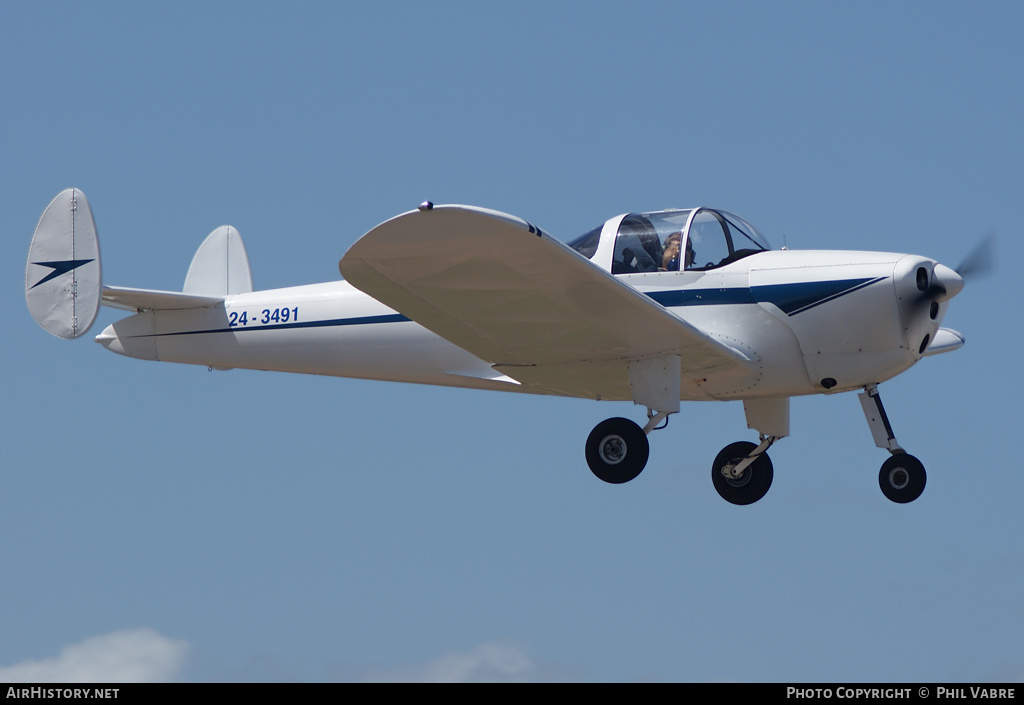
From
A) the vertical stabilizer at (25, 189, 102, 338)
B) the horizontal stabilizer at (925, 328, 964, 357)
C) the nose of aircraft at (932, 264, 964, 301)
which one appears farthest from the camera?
the horizontal stabilizer at (925, 328, 964, 357)

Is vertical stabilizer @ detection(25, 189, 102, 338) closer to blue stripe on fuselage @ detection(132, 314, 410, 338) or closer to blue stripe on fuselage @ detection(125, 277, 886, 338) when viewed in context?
blue stripe on fuselage @ detection(132, 314, 410, 338)

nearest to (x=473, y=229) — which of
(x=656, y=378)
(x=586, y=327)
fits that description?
(x=586, y=327)

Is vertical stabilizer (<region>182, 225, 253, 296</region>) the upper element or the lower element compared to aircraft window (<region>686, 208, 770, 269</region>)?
upper

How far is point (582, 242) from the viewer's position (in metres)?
12.7

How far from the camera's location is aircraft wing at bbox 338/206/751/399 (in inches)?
382

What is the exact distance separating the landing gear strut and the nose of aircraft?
1.10 metres

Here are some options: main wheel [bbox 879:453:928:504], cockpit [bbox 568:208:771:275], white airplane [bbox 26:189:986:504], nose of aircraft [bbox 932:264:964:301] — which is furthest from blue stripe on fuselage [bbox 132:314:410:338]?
nose of aircraft [bbox 932:264:964:301]

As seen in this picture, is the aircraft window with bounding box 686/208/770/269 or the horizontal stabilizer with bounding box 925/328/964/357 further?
the horizontal stabilizer with bounding box 925/328/964/357

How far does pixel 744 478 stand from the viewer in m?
13.8

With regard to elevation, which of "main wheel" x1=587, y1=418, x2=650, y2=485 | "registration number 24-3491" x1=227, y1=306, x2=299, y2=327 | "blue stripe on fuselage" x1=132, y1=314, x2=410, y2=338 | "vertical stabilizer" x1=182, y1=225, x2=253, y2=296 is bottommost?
"main wheel" x1=587, y1=418, x2=650, y2=485

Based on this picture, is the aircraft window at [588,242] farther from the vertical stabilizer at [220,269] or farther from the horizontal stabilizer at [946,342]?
the vertical stabilizer at [220,269]

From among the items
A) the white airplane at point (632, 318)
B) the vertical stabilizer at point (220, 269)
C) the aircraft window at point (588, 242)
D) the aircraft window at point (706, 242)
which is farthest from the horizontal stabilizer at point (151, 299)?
the aircraft window at point (706, 242)

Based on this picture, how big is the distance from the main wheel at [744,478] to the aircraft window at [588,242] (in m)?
2.75
